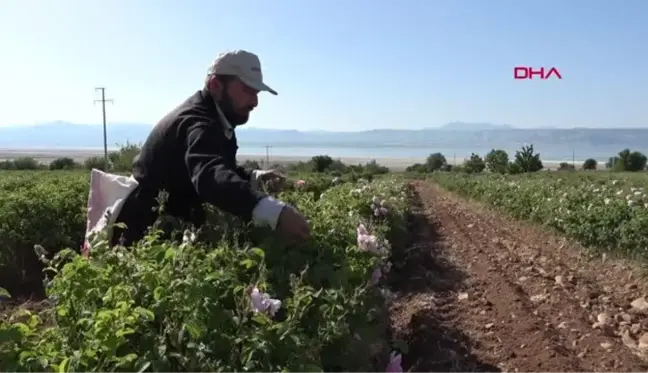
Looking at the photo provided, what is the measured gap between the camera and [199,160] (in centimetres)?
215

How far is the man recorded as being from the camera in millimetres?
2086

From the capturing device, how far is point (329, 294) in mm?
1854

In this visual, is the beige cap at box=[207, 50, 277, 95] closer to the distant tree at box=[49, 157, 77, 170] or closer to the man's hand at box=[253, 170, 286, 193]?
the man's hand at box=[253, 170, 286, 193]

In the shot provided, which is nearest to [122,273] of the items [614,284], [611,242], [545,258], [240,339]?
[240,339]

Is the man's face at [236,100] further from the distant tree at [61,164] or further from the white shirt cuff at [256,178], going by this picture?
the distant tree at [61,164]

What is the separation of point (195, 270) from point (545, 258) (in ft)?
25.6

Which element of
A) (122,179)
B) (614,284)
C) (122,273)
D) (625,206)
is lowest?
(614,284)

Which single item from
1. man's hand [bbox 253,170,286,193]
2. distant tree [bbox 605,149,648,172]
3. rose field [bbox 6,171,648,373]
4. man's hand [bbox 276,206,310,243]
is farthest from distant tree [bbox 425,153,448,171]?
man's hand [bbox 276,206,310,243]

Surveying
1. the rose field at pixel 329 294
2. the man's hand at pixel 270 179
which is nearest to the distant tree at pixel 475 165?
the rose field at pixel 329 294

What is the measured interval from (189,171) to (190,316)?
0.80 m

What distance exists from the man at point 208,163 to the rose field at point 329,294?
0.12 metres

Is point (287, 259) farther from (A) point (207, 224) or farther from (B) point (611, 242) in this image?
(B) point (611, 242)

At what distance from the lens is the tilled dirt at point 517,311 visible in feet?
14.9

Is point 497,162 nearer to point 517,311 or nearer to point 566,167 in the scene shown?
point 566,167
